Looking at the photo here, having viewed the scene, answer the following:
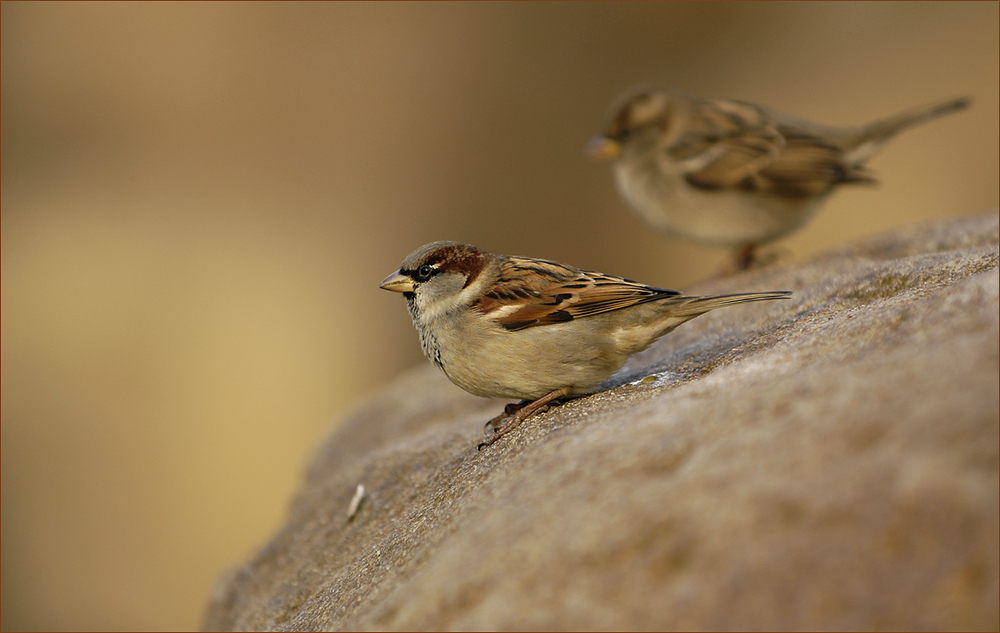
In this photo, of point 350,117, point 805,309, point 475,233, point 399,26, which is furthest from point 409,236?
point 805,309

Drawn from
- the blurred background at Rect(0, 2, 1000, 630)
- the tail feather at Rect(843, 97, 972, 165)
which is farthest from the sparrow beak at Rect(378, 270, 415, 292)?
the blurred background at Rect(0, 2, 1000, 630)

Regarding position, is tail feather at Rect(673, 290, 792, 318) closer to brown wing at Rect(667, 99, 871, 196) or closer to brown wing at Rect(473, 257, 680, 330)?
brown wing at Rect(473, 257, 680, 330)

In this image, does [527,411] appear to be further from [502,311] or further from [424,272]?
[424,272]

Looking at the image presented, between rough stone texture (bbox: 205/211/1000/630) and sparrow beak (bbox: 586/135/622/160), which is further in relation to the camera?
sparrow beak (bbox: 586/135/622/160)

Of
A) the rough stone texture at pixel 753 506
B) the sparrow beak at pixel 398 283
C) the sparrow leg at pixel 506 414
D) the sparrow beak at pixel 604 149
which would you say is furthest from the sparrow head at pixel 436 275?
the sparrow beak at pixel 604 149

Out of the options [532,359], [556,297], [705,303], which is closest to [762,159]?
[705,303]
